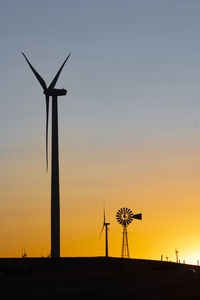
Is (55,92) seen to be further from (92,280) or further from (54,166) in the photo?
(92,280)

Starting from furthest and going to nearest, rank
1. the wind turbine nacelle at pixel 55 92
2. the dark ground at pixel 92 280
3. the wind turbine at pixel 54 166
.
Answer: the wind turbine nacelle at pixel 55 92 → the wind turbine at pixel 54 166 → the dark ground at pixel 92 280

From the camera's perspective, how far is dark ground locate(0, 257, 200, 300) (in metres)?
79.4

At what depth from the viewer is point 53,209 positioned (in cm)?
11881

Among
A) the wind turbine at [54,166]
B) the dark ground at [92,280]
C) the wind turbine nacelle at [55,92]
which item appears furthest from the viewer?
the wind turbine nacelle at [55,92]

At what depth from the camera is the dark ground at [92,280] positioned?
261ft

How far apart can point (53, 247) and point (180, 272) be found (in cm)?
2353

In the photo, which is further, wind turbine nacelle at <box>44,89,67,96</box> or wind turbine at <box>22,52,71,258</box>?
wind turbine nacelle at <box>44,89,67,96</box>

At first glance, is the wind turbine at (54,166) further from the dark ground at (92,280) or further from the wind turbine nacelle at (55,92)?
the dark ground at (92,280)

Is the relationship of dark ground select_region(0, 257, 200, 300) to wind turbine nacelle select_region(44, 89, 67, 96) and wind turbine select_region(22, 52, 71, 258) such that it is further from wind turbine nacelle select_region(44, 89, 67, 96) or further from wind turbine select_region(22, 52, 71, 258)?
wind turbine nacelle select_region(44, 89, 67, 96)

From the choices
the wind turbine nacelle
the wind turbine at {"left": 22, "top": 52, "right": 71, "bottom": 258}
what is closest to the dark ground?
the wind turbine at {"left": 22, "top": 52, "right": 71, "bottom": 258}

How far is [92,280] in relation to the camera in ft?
308

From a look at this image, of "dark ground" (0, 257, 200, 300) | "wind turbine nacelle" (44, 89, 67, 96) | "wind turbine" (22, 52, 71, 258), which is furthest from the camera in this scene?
"wind turbine nacelle" (44, 89, 67, 96)

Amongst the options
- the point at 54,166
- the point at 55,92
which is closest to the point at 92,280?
the point at 54,166

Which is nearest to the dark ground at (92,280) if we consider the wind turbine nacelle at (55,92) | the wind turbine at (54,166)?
the wind turbine at (54,166)
